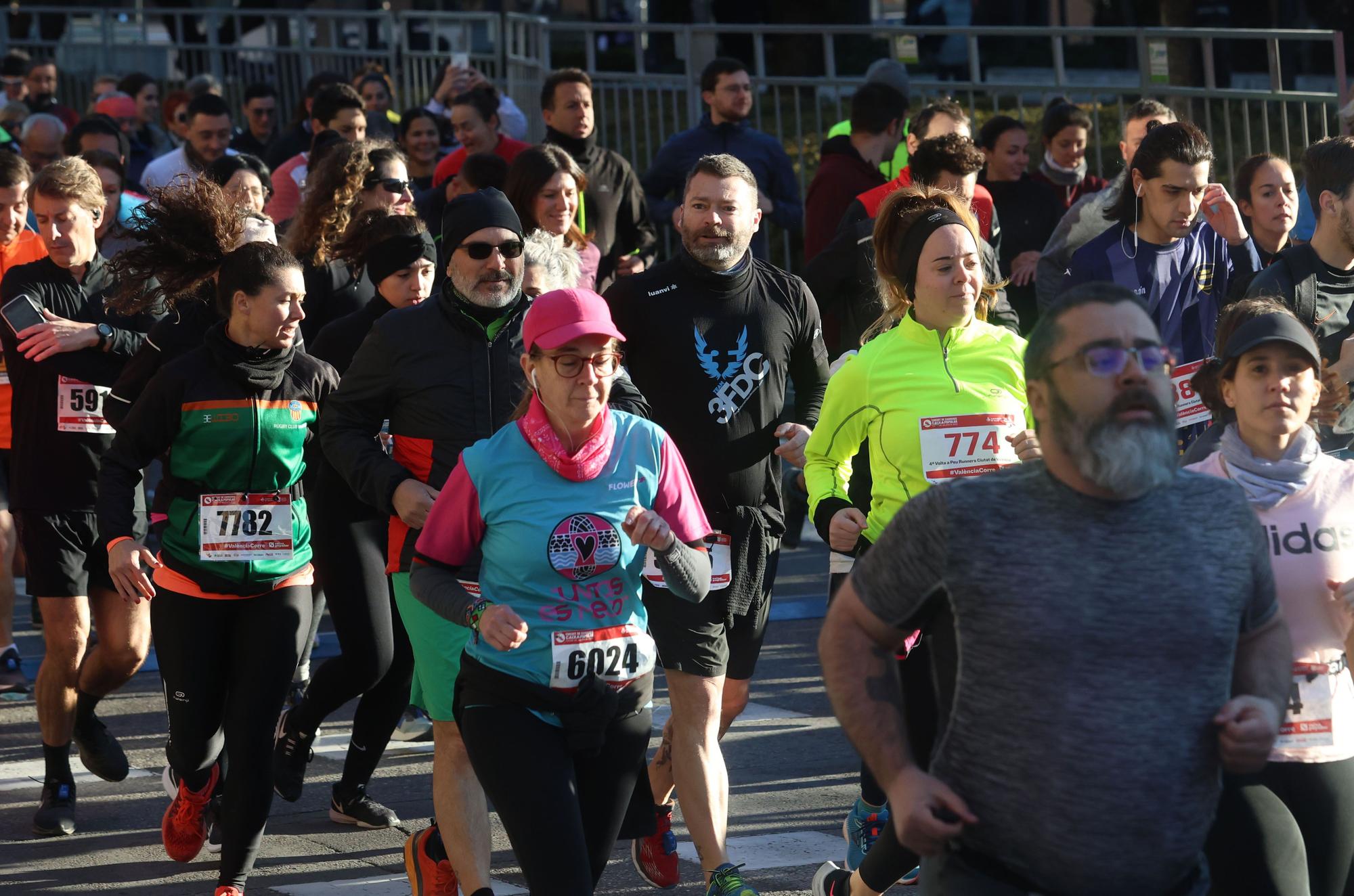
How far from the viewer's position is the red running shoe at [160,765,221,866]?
6180 mm

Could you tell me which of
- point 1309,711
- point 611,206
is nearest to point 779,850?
point 1309,711

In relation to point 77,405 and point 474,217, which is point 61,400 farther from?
point 474,217

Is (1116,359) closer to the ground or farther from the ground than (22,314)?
closer to the ground

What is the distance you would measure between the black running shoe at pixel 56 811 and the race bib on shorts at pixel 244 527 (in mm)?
1502

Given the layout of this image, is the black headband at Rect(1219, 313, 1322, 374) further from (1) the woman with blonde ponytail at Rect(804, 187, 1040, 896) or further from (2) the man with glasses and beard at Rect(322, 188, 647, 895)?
(2) the man with glasses and beard at Rect(322, 188, 647, 895)

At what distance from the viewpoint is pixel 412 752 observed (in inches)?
305

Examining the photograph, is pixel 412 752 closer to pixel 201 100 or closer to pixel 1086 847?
pixel 1086 847

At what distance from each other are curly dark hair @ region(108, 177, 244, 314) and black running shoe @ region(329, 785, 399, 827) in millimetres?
1785

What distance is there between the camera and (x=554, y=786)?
4359 millimetres

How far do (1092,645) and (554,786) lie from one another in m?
1.61

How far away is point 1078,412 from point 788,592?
7173mm

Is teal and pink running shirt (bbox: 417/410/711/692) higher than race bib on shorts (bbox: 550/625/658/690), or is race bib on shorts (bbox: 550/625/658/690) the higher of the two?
teal and pink running shirt (bbox: 417/410/711/692)

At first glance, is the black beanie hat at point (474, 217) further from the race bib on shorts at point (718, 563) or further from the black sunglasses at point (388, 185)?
the black sunglasses at point (388, 185)

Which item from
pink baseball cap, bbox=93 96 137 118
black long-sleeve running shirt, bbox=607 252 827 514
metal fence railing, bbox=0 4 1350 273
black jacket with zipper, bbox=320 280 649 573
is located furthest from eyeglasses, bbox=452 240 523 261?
pink baseball cap, bbox=93 96 137 118
